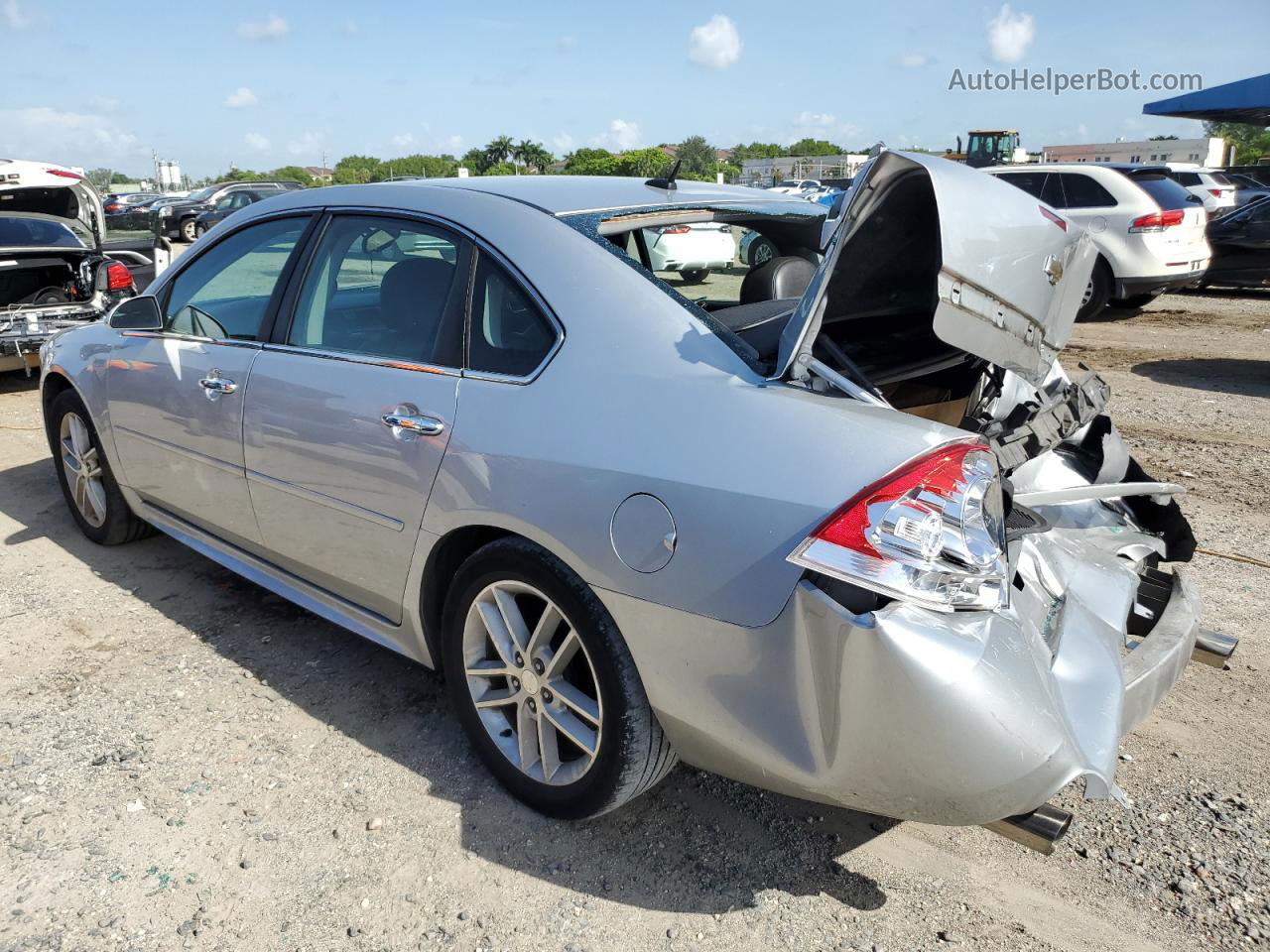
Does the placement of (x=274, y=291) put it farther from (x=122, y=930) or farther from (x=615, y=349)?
(x=122, y=930)

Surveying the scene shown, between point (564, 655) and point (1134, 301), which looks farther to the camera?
point (1134, 301)

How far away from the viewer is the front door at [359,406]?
2.70m

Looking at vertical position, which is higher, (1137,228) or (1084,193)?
(1084,193)

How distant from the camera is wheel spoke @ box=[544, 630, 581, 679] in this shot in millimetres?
2430

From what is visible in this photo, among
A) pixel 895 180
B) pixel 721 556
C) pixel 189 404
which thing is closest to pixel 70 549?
pixel 189 404

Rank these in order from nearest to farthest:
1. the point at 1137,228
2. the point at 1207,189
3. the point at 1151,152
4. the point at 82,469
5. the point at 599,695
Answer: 1. the point at 599,695
2. the point at 82,469
3. the point at 1137,228
4. the point at 1207,189
5. the point at 1151,152

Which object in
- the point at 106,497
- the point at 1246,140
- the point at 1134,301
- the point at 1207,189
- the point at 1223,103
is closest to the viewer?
the point at 106,497

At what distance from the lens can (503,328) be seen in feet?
8.55

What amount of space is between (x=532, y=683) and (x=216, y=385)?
168cm

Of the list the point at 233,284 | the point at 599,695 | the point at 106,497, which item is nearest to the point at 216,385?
the point at 233,284

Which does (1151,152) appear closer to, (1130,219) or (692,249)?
(1130,219)

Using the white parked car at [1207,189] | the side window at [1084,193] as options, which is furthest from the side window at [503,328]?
the white parked car at [1207,189]

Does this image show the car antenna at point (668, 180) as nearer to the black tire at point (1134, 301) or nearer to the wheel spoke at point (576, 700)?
the wheel spoke at point (576, 700)

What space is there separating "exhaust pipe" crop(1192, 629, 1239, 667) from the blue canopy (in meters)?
37.3
